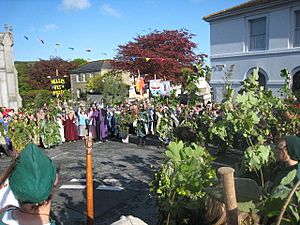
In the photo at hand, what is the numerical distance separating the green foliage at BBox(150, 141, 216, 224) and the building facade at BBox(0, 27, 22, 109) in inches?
934

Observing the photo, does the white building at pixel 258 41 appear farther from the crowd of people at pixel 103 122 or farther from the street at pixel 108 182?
the street at pixel 108 182

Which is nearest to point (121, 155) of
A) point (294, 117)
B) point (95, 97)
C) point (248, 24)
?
point (294, 117)

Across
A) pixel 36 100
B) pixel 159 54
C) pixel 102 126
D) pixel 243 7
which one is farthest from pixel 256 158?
pixel 159 54

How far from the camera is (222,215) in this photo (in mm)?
1692

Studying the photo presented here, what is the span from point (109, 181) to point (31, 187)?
5758mm

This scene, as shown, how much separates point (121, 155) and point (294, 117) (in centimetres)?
611

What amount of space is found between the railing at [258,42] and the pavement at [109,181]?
8.97 metres

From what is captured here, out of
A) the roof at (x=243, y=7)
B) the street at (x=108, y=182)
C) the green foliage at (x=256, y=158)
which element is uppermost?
the roof at (x=243, y=7)

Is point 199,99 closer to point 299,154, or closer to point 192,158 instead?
point 192,158

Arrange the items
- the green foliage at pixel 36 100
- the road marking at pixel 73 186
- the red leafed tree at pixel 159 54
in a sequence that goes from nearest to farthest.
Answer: the road marking at pixel 73 186 < the green foliage at pixel 36 100 < the red leafed tree at pixel 159 54

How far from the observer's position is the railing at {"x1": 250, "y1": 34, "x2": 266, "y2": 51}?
16.2 metres

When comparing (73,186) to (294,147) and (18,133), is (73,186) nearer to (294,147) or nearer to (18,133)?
(18,133)

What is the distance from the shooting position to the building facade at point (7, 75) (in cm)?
Result: 2366

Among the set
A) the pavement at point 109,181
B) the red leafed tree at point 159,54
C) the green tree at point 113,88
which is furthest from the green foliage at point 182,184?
the green tree at point 113,88
